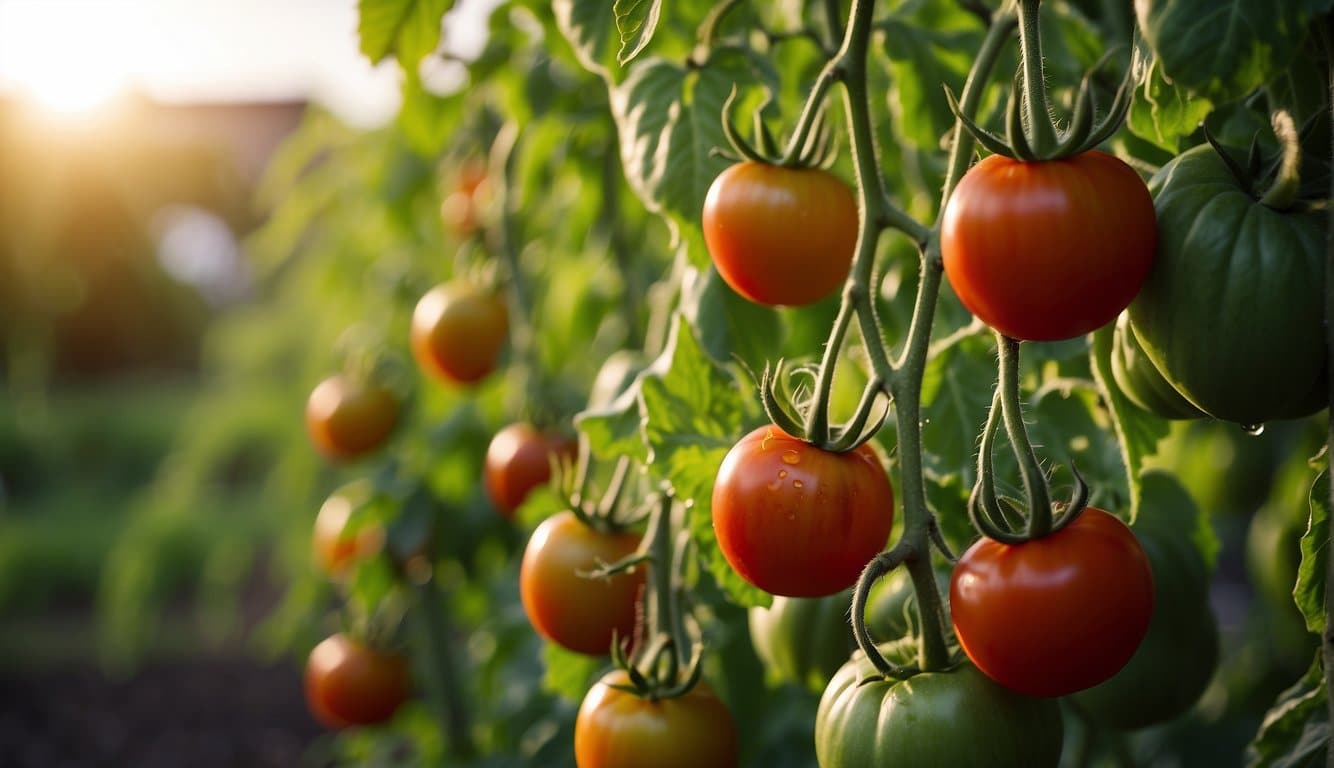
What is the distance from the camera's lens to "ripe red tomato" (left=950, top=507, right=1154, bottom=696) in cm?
52

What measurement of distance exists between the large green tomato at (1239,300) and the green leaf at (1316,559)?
67mm

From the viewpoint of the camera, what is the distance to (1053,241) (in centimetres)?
49

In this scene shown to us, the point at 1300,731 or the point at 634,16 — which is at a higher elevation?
the point at 634,16

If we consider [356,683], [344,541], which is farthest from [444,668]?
[344,541]

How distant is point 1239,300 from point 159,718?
13.9 ft

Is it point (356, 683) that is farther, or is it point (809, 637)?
point (356, 683)

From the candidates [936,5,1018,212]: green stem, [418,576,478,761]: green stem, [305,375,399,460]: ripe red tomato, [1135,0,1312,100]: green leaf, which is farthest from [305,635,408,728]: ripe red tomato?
[1135,0,1312,100]: green leaf

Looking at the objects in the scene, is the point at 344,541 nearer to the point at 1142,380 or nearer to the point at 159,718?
the point at 1142,380

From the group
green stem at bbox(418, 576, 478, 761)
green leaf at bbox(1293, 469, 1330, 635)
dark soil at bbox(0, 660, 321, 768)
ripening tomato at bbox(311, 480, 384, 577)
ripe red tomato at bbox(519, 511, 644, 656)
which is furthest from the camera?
dark soil at bbox(0, 660, 321, 768)

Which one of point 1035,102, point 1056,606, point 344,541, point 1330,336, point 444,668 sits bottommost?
point 444,668

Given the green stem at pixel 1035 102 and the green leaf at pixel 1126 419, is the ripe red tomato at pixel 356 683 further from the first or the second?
the green stem at pixel 1035 102

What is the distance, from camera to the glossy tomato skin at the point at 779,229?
0.64m

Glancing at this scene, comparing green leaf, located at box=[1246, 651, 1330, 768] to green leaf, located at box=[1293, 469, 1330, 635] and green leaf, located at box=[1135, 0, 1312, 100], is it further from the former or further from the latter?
green leaf, located at box=[1135, 0, 1312, 100]

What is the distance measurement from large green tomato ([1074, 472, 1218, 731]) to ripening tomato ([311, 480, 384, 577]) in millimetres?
967
